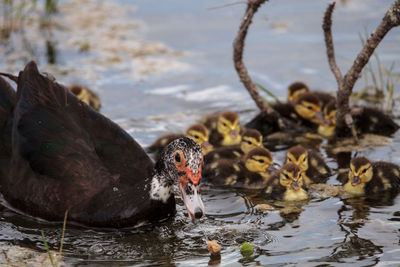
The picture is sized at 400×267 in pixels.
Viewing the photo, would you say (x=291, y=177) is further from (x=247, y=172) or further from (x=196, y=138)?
(x=196, y=138)

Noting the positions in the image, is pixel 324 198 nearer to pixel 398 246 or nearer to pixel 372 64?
pixel 398 246

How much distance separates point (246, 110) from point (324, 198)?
2498 millimetres

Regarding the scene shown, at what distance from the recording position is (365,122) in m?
7.57

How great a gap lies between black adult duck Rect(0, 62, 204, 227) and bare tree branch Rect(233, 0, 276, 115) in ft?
5.84

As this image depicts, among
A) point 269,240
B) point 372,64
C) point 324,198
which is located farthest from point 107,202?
point 372,64

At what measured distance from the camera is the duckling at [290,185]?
20.1ft

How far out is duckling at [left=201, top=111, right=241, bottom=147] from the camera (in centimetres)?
741

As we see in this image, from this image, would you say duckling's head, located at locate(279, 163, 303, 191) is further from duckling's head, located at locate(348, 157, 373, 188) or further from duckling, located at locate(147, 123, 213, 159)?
duckling, located at locate(147, 123, 213, 159)

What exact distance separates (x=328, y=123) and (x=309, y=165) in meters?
1.10

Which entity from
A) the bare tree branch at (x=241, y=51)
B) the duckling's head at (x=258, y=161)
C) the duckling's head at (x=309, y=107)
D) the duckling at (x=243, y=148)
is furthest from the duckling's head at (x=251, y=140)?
the duckling's head at (x=309, y=107)

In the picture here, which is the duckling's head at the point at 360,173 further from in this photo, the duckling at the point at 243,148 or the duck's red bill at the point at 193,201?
the duck's red bill at the point at 193,201

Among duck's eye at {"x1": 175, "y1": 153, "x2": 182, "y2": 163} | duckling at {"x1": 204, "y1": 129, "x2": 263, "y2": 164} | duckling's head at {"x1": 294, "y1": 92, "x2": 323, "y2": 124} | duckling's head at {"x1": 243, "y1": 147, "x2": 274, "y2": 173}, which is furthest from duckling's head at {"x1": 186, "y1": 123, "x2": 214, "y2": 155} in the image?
duck's eye at {"x1": 175, "y1": 153, "x2": 182, "y2": 163}

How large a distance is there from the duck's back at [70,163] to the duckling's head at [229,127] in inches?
69.7

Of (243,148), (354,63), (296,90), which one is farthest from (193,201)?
(296,90)
